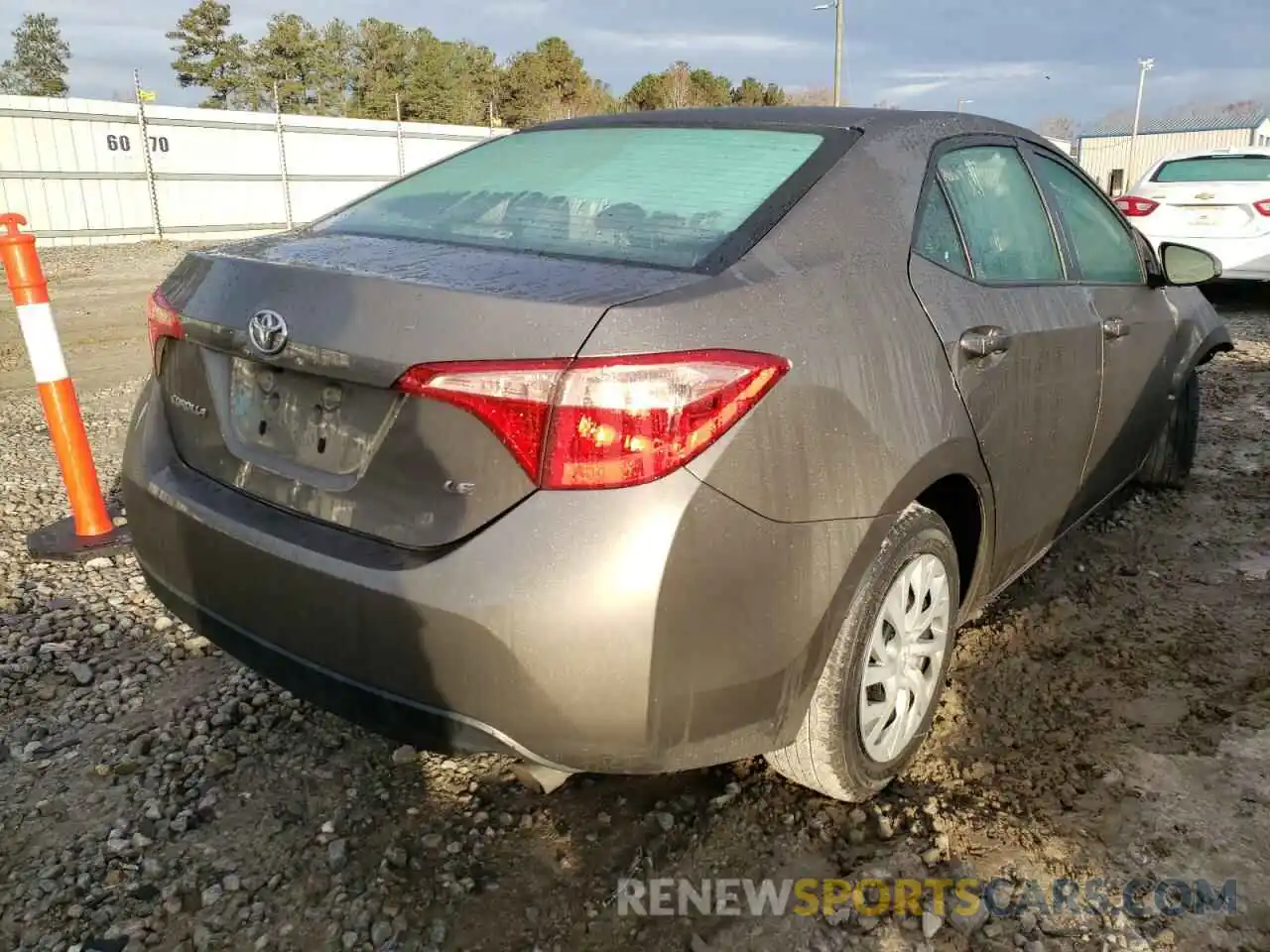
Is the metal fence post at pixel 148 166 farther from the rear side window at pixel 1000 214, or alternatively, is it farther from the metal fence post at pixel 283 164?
the rear side window at pixel 1000 214

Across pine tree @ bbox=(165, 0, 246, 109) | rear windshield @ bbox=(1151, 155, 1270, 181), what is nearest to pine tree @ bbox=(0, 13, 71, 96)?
pine tree @ bbox=(165, 0, 246, 109)

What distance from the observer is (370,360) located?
1.78 meters

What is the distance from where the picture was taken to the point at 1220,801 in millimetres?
2320

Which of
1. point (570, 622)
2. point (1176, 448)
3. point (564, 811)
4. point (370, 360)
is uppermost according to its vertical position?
point (370, 360)

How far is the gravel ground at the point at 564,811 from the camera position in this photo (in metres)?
1.96

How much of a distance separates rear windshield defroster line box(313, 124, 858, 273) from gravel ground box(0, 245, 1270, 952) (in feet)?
4.21

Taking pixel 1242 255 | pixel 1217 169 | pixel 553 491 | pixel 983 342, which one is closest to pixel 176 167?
pixel 1217 169

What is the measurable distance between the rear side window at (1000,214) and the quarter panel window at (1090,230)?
0.50 feet

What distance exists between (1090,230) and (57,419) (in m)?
3.84

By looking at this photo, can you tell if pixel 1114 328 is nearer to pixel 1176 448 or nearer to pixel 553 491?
pixel 1176 448

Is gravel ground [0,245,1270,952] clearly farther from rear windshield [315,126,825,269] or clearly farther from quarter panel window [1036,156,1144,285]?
rear windshield [315,126,825,269]

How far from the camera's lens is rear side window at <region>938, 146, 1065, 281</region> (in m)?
2.54

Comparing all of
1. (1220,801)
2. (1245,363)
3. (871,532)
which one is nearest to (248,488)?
(871,532)

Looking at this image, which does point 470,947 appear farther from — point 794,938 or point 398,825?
point 794,938
